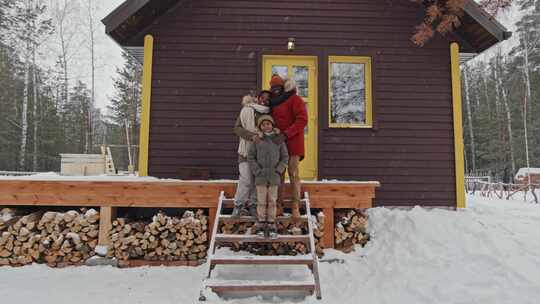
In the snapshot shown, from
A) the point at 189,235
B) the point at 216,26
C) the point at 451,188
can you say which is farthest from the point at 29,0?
the point at 451,188

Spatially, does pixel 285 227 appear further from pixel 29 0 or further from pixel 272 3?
pixel 29 0

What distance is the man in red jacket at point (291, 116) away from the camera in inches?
157

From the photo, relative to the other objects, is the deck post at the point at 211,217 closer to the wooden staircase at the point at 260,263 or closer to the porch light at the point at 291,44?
the wooden staircase at the point at 260,263

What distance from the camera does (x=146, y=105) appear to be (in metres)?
5.84

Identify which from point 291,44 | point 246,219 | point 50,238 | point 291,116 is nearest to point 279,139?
point 291,116

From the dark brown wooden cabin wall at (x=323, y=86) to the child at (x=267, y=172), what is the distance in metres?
2.15

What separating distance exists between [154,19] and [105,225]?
359cm

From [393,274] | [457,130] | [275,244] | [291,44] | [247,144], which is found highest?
[291,44]

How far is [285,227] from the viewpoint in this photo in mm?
4402

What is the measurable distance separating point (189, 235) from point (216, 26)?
365 centimetres

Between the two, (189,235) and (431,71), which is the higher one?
(431,71)

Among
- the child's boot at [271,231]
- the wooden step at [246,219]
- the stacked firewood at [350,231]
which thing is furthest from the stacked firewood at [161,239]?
the stacked firewood at [350,231]

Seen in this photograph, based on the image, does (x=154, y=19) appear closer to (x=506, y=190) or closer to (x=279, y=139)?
(x=279, y=139)

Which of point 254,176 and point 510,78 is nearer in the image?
point 254,176
